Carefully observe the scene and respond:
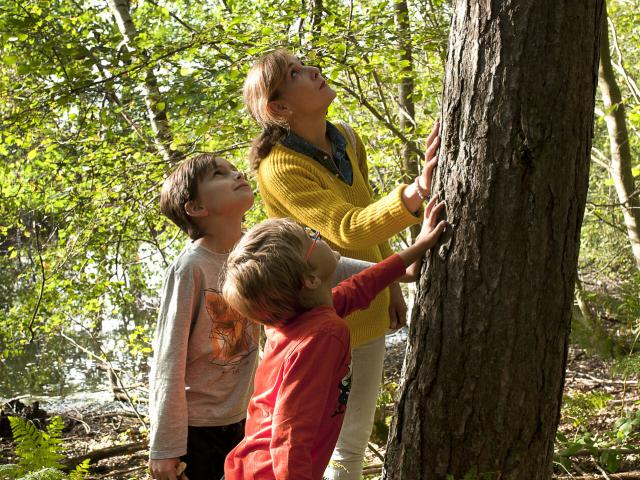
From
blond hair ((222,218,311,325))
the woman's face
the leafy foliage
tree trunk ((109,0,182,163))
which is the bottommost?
the leafy foliage

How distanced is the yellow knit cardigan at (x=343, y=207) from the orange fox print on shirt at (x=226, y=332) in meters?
0.38

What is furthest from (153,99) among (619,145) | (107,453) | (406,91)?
(619,145)

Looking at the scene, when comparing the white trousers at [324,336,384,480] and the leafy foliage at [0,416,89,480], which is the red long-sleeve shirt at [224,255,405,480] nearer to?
the white trousers at [324,336,384,480]

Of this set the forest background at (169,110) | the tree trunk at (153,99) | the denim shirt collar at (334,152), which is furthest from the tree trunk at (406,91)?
Answer: the denim shirt collar at (334,152)

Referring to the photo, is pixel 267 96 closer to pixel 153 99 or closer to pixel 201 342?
pixel 201 342

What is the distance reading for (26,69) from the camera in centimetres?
486

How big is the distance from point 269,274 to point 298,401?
35cm

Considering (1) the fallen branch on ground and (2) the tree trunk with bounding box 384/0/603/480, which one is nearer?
(2) the tree trunk with bounding box 384/0/603/480

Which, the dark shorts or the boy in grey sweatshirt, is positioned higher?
the boy in grey sweatshirt

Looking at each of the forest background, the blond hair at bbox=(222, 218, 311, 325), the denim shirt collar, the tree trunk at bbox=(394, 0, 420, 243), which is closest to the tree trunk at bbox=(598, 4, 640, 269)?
the forest background

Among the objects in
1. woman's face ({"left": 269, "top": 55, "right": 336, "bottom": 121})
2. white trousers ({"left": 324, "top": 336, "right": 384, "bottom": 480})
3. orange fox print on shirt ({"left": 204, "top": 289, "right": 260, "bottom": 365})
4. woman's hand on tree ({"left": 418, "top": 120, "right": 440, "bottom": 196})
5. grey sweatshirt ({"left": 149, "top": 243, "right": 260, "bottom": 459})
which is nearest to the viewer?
woman's hand on tree ({"left": 418, "top": 120, "right": 440, "bottom": 196})

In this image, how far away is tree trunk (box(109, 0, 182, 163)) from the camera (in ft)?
17.3

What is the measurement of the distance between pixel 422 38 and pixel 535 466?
368 centimetres

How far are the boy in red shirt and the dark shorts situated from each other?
50cm
